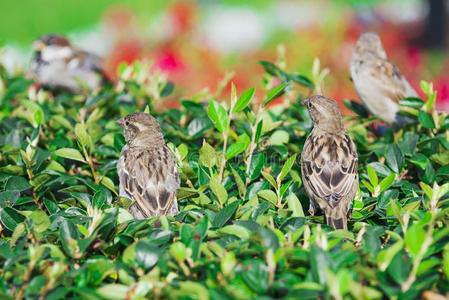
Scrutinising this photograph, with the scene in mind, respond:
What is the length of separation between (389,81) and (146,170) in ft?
9.22

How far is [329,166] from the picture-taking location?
469 cm

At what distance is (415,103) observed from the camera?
199 inches

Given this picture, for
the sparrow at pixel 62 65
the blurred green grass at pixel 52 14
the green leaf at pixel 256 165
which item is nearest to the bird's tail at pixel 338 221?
the green leaf at pixel 256 165

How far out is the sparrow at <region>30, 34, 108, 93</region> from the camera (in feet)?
28.3

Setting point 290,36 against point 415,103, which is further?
point 290,36

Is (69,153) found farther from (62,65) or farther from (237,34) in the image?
(237,34)

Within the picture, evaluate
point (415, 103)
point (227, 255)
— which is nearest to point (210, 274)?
point (227, 255)

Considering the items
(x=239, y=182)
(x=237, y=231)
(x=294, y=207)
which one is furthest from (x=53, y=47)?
(x=237, y=231)

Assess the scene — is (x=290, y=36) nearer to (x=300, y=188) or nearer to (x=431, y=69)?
(x=431, y=69)

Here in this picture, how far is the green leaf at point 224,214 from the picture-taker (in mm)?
3682

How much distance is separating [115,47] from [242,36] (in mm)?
3244

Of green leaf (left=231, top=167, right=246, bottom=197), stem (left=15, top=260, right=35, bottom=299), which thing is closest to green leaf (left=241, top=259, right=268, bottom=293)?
stem (left=15, top=260, right=35, bottom=299)

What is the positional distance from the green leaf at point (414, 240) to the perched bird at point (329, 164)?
975 millimetres

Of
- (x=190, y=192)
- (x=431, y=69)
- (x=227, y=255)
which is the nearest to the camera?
(x=227, y=255)
